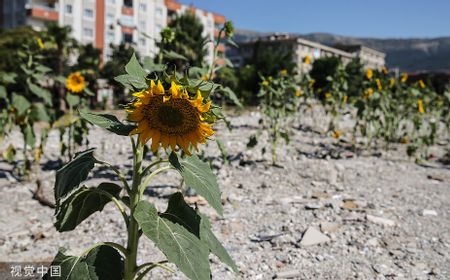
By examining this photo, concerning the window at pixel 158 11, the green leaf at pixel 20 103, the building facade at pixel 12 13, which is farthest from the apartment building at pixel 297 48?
the green leaf at pixel 20 103

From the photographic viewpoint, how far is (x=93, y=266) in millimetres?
1315

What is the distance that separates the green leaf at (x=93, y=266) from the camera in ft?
4.25

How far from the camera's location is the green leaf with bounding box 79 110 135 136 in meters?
1.26

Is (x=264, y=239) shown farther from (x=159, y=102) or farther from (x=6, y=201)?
(x=6, y=201)

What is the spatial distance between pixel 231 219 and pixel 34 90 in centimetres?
203

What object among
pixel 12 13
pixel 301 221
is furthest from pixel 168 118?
pixel 12 13

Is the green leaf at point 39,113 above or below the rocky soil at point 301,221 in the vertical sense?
above

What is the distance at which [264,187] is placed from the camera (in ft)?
13.1

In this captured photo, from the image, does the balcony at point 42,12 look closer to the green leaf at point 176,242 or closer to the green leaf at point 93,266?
the green leaf at point 93,266

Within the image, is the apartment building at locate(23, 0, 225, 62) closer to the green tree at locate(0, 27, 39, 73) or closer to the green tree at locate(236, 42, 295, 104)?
the green tree at locate(236, 42, 295, 104)

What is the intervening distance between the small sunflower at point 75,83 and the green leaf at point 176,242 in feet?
11.7

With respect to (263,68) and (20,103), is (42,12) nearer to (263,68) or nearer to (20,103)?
(263,68)

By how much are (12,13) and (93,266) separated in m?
33.2

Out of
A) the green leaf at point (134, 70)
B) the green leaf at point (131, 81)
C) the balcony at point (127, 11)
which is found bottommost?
the green leaf at point (131, 81)
